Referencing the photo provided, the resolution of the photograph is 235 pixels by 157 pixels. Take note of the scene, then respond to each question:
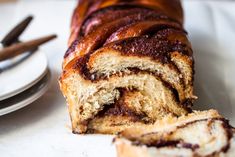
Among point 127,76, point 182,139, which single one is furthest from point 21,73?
point 182,139

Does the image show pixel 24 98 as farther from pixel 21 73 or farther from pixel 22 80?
pixel 21 73

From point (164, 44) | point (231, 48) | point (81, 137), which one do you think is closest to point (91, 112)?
point (81, 137)

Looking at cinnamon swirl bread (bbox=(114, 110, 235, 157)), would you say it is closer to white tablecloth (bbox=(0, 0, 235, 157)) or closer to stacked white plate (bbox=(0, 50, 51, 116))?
white tablecloth (bbox=(0, 0, 235, 157))

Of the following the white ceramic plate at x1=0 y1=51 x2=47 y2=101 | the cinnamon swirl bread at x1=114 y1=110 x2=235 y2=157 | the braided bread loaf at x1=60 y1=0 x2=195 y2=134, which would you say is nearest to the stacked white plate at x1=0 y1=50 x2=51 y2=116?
the white ceramic plate at x1=0 y1=51 x2=47 y2=101

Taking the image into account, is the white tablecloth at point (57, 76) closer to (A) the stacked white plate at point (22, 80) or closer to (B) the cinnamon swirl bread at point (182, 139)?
(A) the stacked white plate at point (22, 80)

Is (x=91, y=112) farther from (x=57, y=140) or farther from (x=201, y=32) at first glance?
(x=201, y=32)

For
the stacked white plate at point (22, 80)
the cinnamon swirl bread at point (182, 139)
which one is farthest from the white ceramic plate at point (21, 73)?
the cinnamon swirl bread at point (182, 139)
